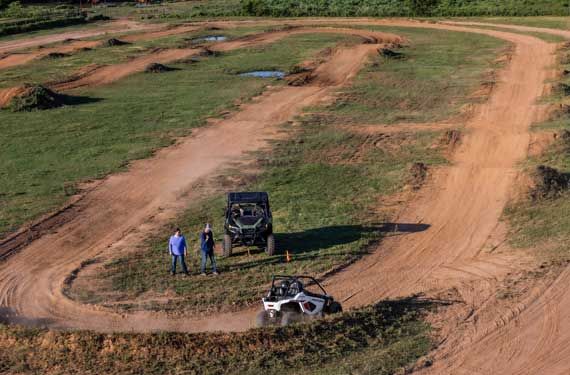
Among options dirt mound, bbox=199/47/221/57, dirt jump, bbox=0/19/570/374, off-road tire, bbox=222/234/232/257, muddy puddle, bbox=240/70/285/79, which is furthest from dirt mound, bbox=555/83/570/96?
off-road tire, bbox=222/234/232/257

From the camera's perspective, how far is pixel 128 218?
3083 cm

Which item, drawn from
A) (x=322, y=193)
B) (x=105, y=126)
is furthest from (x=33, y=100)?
(x=322, y=193)

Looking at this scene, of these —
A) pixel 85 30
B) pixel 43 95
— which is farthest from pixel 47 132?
pixel 85 30

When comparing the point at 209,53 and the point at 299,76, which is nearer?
the point at 299,76

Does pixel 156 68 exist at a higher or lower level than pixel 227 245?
lower

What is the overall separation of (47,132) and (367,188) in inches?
746

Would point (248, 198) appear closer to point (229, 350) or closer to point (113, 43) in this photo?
point (229, 350)

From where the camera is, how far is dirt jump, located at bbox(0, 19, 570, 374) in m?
20.9

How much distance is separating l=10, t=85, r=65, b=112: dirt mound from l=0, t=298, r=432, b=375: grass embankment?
102 feet

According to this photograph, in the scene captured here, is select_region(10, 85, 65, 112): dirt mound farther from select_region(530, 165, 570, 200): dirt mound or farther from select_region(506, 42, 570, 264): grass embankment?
select_region(530, 165, 570, 200): dirt mound

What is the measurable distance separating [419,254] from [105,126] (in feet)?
77.8

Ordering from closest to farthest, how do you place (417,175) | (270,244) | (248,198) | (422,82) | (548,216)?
(270,244) < (248,198) < (548,216) < (417,175) < (422,82)

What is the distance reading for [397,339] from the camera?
66.9ft

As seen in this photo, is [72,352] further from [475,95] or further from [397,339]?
[475,95]
